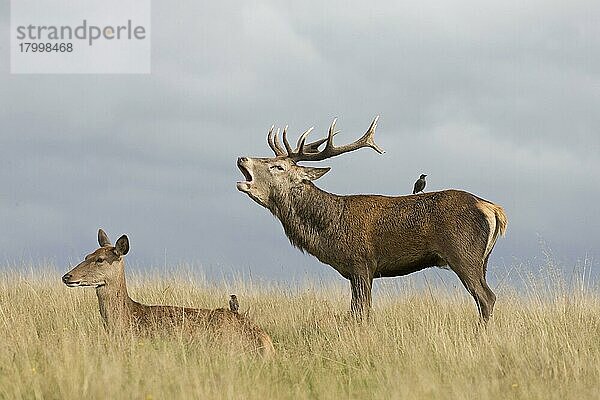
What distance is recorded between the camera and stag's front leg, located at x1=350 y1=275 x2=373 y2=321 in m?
10.9

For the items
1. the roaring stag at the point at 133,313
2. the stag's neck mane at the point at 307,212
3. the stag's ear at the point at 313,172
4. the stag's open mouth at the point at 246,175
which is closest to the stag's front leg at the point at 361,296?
the stag's neck mane at the point at 307,212

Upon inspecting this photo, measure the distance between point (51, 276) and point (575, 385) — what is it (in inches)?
353

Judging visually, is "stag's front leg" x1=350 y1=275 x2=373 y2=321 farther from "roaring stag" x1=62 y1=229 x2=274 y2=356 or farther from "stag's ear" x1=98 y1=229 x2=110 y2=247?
"stag's ear" x1=98 y1=229 x2=110 y2=247

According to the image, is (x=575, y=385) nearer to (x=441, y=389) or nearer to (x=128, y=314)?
(x=441, y=389)

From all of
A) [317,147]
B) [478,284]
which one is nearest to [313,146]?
[317,147]

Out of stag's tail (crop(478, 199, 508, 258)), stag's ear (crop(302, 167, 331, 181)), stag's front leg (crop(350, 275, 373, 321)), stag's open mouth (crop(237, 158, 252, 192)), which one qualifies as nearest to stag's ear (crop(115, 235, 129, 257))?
stag's open mouth (crop(237, 158, 252, 192))

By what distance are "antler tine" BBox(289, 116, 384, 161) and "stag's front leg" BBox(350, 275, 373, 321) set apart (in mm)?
1659

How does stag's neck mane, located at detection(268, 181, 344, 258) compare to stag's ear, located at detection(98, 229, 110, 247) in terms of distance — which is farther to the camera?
stag's neck mane, located at detection(268, 181, 344, 258)

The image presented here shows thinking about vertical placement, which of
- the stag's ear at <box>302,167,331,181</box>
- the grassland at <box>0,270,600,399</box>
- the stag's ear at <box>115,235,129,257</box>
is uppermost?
the stag's ear at <box>302,167,331,181</box>

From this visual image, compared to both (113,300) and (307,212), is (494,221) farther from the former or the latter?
(113,300)

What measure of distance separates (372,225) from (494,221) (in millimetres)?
1342

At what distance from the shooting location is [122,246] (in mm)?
9352

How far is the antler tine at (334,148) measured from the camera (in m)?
11.9

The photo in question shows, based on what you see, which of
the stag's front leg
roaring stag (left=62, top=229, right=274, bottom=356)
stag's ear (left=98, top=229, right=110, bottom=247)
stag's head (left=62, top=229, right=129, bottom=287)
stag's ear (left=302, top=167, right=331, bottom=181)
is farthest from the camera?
stag's ear (left=302, top=167, right=331, bottom=181)
